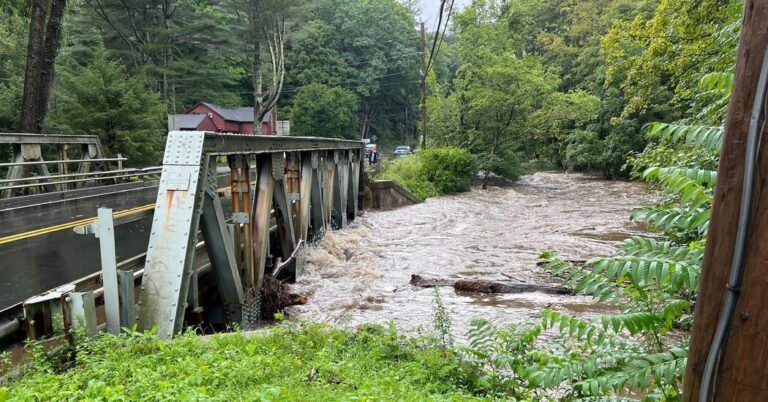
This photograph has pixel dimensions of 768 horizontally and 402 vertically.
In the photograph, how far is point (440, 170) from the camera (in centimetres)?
2909

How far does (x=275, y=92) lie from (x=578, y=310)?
2965 cm

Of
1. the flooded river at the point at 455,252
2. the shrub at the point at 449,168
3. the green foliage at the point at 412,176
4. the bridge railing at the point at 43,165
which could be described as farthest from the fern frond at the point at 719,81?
the shrub at the point at 449,168

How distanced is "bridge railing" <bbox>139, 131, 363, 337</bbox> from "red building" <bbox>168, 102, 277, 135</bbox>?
4164cm

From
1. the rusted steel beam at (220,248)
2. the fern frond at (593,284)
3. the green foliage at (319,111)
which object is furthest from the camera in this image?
the green foliage at (319,111)

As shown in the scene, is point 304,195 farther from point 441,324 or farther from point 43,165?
point 43,165

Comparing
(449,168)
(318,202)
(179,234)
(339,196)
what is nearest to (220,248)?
(179,234)

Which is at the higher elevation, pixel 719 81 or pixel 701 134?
pixel 719 81

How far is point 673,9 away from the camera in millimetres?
13992

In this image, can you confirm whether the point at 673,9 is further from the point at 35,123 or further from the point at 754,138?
the point at 35,123

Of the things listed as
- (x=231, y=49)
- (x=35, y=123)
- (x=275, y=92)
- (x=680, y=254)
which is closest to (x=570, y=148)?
(x=275, y=92)

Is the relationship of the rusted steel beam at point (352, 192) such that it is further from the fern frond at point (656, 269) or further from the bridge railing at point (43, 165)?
the fern frond at point (656, 269)

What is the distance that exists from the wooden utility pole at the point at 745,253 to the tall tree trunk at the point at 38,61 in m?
19.0

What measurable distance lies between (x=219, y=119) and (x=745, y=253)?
5737 cm

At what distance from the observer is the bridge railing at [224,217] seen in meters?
4.98
